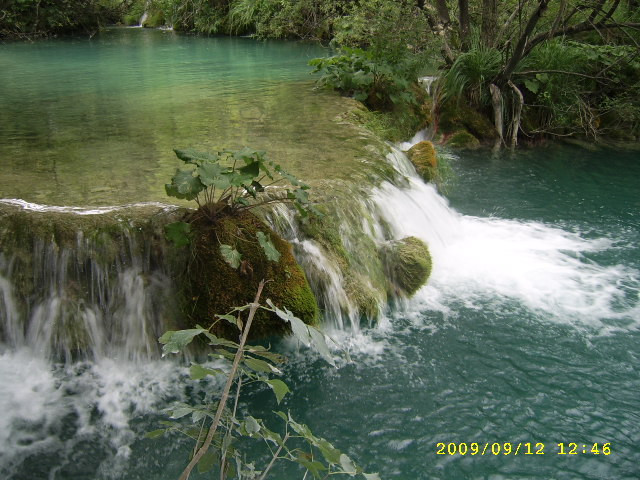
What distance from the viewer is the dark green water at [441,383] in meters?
3.32

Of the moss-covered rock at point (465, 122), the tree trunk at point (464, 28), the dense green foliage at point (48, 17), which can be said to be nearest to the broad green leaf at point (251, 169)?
the moss-covered rock at point (465, 122)

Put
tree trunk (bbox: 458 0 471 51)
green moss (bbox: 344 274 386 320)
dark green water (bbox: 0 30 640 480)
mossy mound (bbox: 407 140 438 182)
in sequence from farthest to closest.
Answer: tree trunk (bbox: 458 0 471 51) < mossy mound (bbox: 407 140 438 182) < green moss (bbox: 344 274 386 320) < dark green water (bbox: 0 30 640 480)

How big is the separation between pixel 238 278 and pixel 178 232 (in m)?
0.58

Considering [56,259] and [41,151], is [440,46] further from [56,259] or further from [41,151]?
[56,259]

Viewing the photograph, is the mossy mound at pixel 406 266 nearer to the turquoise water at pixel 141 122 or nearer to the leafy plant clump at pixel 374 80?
the turquoise water at pixel 141 122

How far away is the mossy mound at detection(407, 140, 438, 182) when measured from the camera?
7164mm

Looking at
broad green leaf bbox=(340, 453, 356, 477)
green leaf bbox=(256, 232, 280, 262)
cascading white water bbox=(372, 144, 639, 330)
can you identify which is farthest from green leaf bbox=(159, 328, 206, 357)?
cascading white water bbox=(372, 144, 639, 330)

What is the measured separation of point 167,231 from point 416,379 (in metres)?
2.01

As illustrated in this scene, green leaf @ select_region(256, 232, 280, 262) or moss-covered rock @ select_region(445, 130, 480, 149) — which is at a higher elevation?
moss-covered rock @ select_region(445, 130, 480, 149)

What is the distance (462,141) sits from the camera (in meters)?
9.39

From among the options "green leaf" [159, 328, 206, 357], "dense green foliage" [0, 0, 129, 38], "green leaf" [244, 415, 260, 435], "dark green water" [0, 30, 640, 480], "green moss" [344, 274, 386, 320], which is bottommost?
"dark green water" [0, 30, 640, 480]

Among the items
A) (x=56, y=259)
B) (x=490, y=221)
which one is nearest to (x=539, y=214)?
(x=490, y=221)

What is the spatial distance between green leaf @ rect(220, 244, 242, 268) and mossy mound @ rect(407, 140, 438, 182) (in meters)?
3.90

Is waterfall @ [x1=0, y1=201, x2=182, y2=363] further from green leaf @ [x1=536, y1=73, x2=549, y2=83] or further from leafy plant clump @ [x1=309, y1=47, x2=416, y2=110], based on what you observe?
green leaf @ [x1=536, y1=73, x2=549, y2=83]
